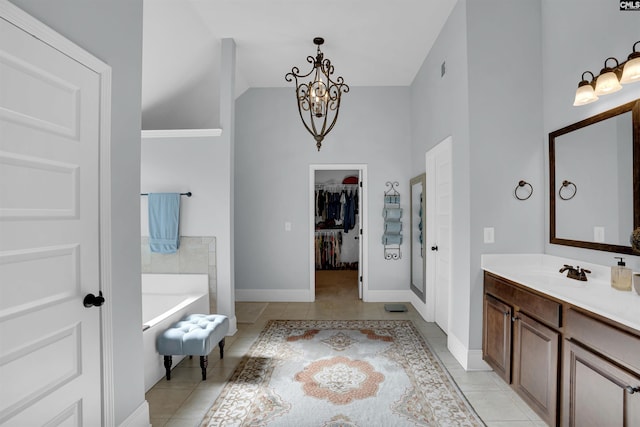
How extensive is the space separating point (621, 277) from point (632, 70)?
43.6 inches

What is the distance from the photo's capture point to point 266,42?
151 inches

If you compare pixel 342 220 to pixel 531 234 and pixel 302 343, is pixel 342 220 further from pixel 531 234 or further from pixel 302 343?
pixel 531 234

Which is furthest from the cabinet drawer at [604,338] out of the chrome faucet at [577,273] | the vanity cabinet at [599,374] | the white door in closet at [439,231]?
the white door in closet at [439,231]

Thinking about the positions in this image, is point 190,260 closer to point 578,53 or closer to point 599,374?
point 599,374

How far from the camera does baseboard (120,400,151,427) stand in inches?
75.1

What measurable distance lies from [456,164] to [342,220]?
456cm

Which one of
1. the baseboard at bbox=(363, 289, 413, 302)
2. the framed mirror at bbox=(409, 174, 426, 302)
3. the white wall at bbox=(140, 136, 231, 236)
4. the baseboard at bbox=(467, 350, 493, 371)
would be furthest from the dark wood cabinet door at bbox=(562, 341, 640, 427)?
the baseboard at bbox=(363, 289, 413, 302)

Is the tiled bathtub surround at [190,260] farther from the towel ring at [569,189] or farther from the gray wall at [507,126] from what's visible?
the towel ring at [569,189]

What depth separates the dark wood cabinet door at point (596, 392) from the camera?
1.41 metres

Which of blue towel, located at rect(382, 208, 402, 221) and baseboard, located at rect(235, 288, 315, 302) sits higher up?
blue towel, located at rect(382, 208, 402, 221)

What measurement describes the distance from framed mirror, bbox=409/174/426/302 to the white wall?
2429 mm

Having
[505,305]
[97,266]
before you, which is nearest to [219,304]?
[97,266]

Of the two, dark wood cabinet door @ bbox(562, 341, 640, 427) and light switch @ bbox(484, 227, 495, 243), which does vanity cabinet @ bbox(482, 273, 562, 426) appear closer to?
dark wood cabinet door @ bbox(562, 341, 640, 427)

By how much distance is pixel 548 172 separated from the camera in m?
2.70
